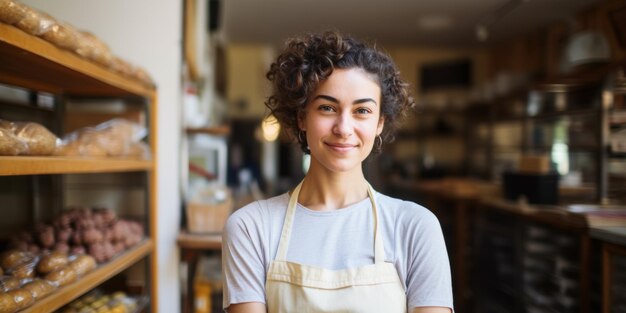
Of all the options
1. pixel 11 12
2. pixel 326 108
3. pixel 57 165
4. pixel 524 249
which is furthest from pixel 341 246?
pixel 524 249

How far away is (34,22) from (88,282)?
836mm

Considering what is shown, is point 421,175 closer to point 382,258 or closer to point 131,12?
point 131,12

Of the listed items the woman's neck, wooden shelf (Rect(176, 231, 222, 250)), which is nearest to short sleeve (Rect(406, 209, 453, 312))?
the woman's neck

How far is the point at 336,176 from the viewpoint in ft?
4.01

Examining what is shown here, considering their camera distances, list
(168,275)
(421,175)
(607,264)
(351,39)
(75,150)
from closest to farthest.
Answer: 1. (351,39)
2. (75,150)
3. (607,264)
4. (168,275)
5. (421,175)

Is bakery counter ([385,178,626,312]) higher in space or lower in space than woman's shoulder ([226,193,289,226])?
lower

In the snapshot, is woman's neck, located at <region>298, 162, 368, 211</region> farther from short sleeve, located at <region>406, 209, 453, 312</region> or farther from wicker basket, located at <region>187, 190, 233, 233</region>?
wicker basket, located at <region>187, 190, 233, 233</region>

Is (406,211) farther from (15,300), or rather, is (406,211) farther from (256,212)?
(15,300)

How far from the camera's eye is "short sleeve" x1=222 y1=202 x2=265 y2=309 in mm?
1116

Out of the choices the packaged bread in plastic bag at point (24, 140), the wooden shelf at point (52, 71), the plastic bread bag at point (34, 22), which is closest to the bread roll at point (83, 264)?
the packaged bread in plastic bag at point (24, 140)

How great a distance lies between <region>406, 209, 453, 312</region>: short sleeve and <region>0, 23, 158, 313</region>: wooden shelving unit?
975mm

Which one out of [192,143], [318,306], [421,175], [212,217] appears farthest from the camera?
[421,175]

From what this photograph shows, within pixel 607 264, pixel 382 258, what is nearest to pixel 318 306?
pixel 382 258

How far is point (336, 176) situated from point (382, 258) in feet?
0.80
